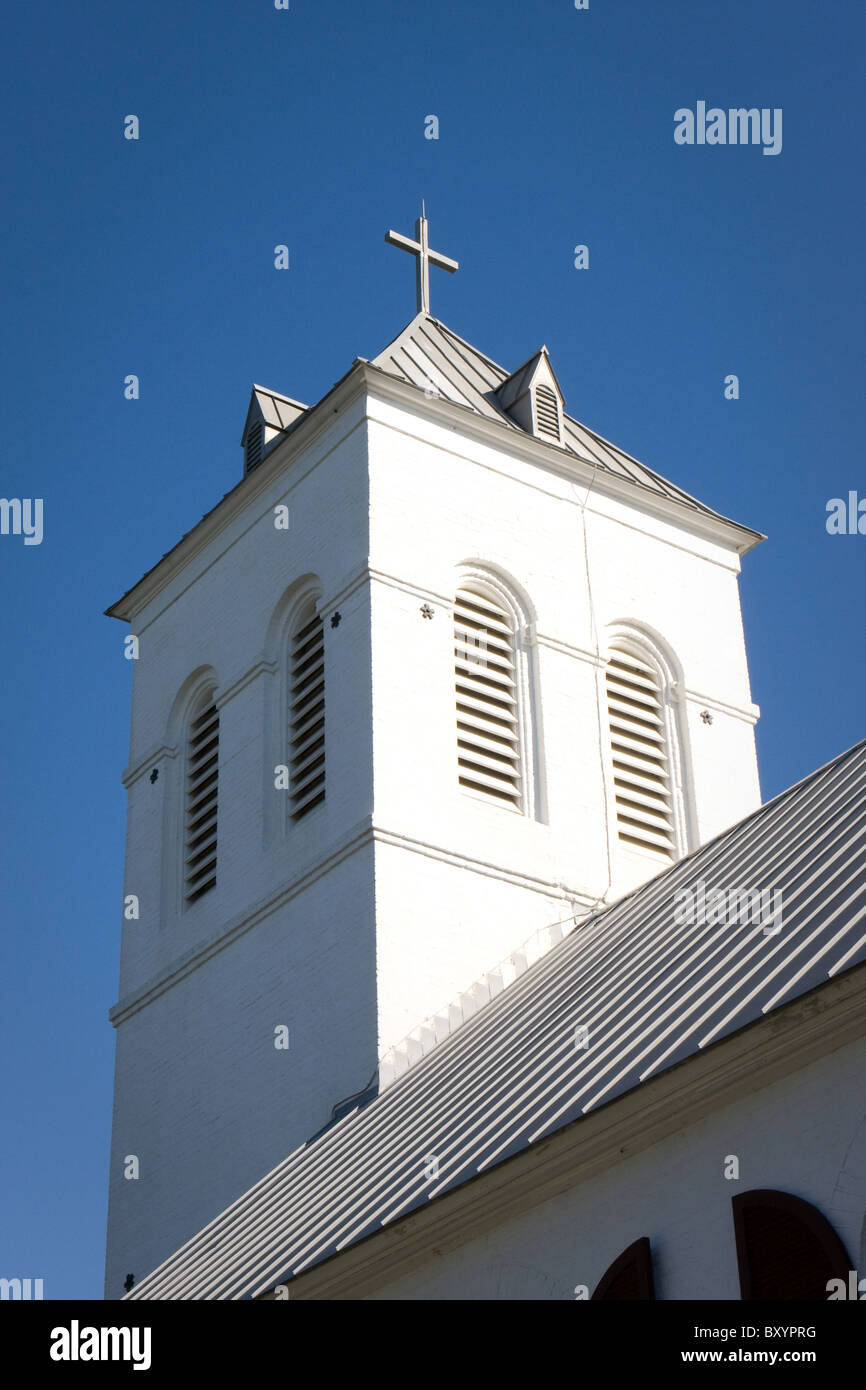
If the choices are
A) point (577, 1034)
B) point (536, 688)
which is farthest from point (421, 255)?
point (577, 1034)

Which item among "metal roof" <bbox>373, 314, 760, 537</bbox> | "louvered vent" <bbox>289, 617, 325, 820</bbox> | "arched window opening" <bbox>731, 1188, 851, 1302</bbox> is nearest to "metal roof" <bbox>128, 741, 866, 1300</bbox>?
"arched window opening" <bbox>731, 1188, 851, 1302</bbox>

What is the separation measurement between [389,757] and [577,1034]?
735cm

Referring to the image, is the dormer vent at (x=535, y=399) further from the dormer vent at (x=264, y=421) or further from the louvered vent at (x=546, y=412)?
the dormer vent at (x=264, y=421)

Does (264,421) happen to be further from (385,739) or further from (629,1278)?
(629,1278)

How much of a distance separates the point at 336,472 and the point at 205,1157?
8911mm

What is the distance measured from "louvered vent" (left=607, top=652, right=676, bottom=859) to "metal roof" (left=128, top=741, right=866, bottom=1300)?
4.06 meters

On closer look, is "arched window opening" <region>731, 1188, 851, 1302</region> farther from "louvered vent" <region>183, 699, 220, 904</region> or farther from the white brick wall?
"louvered vent" <region>183, 699, 220, 904</region>

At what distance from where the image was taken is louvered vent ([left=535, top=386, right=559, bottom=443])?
28750mm

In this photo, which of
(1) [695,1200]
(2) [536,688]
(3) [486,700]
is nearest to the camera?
(1) [695,1200]

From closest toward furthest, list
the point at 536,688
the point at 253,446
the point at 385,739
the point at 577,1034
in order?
the point at 577,1034, the point at 385,739, the point at 536,688, the point at 253,446

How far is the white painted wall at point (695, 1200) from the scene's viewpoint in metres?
12.6

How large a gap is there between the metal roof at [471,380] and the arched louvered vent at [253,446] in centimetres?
240

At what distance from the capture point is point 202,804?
27641 mm
